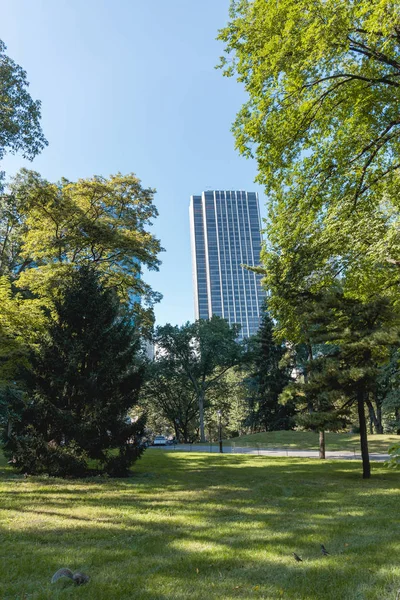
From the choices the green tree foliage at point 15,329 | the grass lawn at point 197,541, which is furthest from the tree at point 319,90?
the green tree foliage at point 15,329

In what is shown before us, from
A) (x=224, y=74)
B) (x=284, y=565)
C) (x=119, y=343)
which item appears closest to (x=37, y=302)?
(x=119, y=343)

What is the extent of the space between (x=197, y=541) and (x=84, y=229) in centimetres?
1704

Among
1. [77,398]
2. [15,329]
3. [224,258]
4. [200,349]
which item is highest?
[224,258]

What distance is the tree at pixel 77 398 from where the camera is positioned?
12.3 m

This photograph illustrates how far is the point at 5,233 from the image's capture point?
25.2 metres

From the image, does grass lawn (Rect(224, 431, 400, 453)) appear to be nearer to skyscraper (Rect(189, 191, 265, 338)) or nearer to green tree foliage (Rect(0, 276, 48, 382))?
green tree foliage (Rect(0, 276, 48, 382))

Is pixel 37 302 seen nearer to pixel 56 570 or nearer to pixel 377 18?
pixel 56 570

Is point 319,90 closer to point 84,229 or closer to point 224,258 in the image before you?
point 84,229

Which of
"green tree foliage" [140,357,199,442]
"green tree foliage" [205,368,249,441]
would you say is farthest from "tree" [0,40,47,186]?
"green tree foliage" [205,368,249,441]

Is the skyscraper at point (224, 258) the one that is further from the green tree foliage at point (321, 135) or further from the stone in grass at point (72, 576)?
the stone in grass at point (72, 576)

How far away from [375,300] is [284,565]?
11224mm

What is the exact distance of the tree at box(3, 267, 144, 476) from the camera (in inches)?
483

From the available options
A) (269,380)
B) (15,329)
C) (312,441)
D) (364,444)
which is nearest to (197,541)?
(364,444)

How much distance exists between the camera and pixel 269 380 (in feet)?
144
